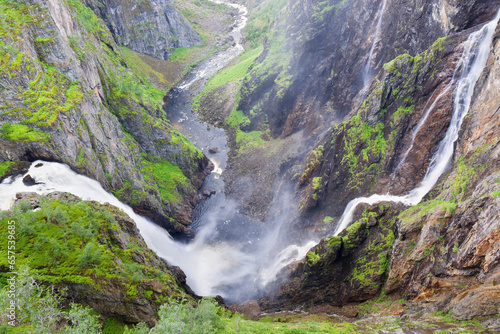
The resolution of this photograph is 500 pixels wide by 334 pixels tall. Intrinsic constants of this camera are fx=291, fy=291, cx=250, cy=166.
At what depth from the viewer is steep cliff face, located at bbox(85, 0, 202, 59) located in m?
102

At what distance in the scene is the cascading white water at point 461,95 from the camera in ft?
103

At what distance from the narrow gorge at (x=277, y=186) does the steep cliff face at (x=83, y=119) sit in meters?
0.24

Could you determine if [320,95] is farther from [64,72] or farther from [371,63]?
[64,72]

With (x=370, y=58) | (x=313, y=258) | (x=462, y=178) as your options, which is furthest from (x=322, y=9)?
(x=313, y=258)

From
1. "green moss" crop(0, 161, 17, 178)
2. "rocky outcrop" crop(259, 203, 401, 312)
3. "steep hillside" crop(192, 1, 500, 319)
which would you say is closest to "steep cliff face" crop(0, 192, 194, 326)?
"green moss" crop(0, 161, 17, 178)

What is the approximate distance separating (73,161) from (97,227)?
46.7 ft

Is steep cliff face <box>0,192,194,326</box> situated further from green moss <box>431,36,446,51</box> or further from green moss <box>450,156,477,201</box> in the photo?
green moss <box>431,36,446,51</box>

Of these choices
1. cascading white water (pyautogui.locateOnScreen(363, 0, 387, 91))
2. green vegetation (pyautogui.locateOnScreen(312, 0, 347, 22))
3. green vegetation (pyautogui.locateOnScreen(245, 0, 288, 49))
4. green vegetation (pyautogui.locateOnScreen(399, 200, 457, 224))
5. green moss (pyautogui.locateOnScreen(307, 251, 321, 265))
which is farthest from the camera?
green vegetation (pyautogui.locateOnScreen(245, 0, 288, 49))

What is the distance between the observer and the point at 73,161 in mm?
36344

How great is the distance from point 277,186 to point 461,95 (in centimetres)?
3515

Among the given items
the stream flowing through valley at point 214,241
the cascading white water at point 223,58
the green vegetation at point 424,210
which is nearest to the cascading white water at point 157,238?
the stream flowing through valley at point 214,241

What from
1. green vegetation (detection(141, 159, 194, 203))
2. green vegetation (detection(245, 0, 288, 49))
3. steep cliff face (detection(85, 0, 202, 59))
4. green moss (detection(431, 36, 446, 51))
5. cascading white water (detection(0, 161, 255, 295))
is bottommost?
cascading white water (detection(0, 161, 255, 295))

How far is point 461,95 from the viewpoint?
3234 centimetres

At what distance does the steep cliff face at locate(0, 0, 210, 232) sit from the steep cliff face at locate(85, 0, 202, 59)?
4368 cm
